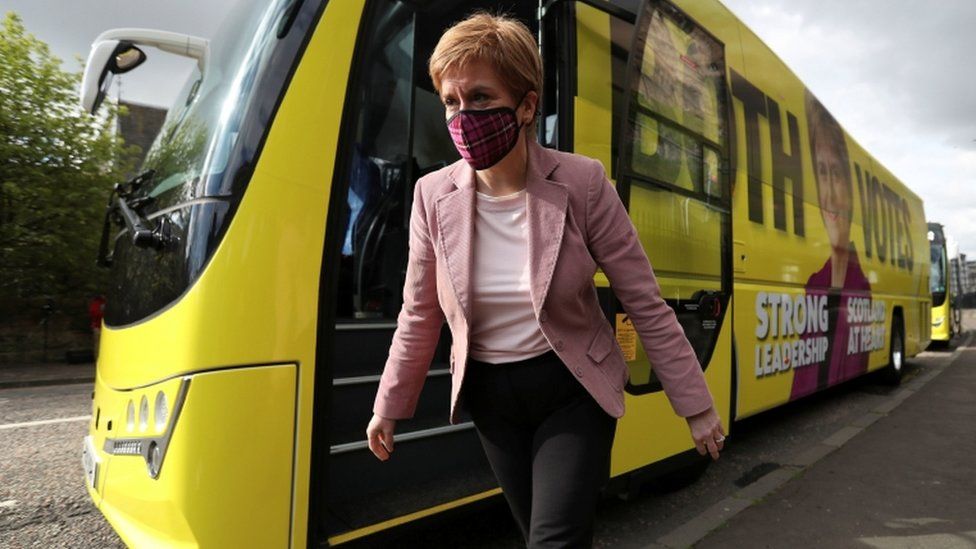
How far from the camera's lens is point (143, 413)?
209 cm

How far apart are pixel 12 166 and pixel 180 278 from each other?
42.9 feet

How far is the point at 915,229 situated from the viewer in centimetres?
1041

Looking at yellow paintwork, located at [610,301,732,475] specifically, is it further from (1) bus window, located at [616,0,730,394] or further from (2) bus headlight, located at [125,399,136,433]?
(2) bus headlight, located at [125,399,136,433]

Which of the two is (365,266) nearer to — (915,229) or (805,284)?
(805,284)

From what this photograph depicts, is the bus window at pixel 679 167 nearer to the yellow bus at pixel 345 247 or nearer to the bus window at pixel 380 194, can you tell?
the yellow bus at pixel 345 247

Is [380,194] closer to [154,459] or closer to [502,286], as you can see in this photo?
[154,459]

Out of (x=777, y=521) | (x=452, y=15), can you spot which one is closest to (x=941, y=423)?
(x=777, y=521)

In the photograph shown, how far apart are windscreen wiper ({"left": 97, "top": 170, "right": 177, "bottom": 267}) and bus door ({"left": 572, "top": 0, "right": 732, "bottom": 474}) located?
5.78 ft

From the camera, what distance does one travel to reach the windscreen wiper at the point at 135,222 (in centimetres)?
211

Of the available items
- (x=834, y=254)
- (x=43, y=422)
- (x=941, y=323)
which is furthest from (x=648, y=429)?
Result: (x=941, y=323)

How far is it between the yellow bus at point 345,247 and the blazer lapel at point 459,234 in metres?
0.71

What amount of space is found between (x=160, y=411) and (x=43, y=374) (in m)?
11.5

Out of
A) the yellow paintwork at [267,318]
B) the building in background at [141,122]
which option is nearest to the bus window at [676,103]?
the yellow paintwork at [267,318]

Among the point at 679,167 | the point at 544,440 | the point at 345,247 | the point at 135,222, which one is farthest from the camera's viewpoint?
the point at 345,247
